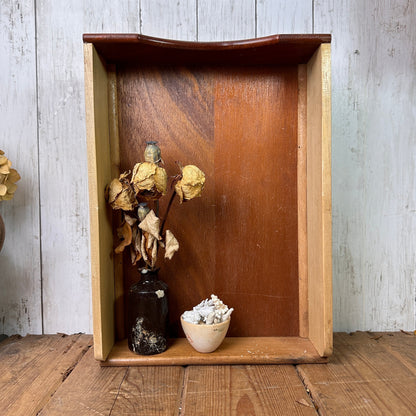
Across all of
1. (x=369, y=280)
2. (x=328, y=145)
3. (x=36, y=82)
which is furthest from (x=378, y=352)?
(x=36, y=82)

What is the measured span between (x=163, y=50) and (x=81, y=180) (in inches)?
15.2

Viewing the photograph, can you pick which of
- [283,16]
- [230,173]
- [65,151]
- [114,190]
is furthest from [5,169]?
[283,16]

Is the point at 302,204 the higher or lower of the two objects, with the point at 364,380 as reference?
higher

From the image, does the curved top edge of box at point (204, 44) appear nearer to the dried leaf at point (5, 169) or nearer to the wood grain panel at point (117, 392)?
the dried leaf at point (5, 169)

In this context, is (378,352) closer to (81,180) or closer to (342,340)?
(342,340)

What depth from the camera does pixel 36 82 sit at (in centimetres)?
105

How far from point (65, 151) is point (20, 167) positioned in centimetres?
12

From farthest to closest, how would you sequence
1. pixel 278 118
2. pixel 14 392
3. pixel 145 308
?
pixel 278 118
pixel 145 308
pixel 14 392

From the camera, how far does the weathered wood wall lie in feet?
3.42

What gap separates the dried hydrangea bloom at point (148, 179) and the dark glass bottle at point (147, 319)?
0.21 meters

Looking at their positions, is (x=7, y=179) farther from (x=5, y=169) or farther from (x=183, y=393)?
(x=183, y=393)

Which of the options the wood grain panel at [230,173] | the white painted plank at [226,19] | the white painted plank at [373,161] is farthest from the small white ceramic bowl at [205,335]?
the white painted plank at [226,19]

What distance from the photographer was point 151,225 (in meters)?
0.88

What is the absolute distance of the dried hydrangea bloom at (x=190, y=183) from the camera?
85cm
